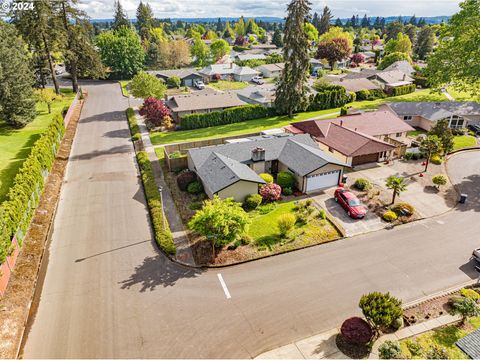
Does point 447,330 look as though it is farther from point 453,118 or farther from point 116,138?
point 116,138

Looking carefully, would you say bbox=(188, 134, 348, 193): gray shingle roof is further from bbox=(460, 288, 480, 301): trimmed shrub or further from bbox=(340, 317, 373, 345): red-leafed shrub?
bbox=(460, 288, 480, 301): trimmed shrub

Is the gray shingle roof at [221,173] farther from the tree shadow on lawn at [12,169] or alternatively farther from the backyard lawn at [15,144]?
the backyard lawn at [15,144]

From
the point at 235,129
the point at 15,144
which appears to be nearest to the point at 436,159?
the point at 235,129

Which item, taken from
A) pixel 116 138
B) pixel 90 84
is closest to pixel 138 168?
pixel 116 138

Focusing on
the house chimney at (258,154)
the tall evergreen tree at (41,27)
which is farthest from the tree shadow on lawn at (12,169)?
the tall evergreen tree at (41,27)

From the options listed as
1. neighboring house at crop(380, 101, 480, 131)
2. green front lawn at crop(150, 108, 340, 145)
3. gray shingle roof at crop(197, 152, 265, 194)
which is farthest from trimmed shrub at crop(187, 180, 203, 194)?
neighboring house at crop(380, 101, 480, 131)
